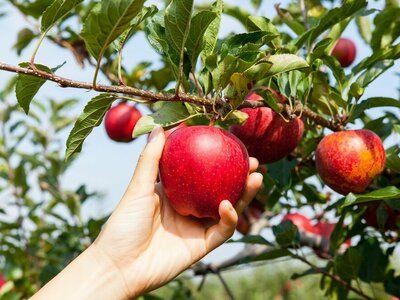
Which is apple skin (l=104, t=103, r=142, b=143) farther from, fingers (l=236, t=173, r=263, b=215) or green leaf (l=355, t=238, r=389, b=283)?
fingers (l=236, t=173, r=263, b=215)

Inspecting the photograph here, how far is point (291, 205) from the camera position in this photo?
8.88 feet

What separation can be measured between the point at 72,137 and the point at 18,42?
196 cm

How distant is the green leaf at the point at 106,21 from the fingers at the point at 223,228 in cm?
47

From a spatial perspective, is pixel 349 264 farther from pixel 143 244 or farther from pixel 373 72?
pixel 143 244

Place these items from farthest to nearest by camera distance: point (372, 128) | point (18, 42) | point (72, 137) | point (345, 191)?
point (18, 42)
point (372, 128)
point (345, 191)
point (72, 137)

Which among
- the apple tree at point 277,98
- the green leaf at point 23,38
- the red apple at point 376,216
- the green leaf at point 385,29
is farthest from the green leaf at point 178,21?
the green leaf at point 23,38

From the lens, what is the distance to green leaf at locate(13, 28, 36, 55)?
321cm

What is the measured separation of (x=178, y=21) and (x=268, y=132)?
19.9 inches

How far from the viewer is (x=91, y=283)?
1614mm

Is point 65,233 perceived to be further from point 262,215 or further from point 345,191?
point 345,191

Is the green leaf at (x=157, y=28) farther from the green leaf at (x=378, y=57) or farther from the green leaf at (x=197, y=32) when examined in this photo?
the green leaf at (x=378, y=57)

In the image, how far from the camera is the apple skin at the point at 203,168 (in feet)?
4.62

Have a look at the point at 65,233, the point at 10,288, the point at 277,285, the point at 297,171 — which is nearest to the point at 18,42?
the point at 65,233

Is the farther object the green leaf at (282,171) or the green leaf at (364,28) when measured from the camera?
the green leaf at (364,28)
